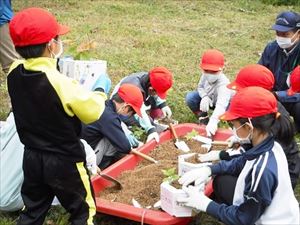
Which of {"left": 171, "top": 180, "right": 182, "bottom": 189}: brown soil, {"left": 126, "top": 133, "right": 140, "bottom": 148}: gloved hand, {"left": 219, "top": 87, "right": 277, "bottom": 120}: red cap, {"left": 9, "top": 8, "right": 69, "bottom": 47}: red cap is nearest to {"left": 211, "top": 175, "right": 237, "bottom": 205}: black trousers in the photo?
{"left": 171, "top": 180, "right": 182, "bottom": 189}: brown soil

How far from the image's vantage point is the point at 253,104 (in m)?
2.73

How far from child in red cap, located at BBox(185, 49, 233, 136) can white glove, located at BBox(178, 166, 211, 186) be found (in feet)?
3.95

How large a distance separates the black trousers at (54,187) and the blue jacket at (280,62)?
2.50 m

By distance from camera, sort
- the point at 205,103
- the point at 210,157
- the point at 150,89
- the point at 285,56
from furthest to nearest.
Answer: the point at 205,103 → the point at 285,56 → the point at 150,89 → the point at 210,157

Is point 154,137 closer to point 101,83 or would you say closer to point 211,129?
point 211,129

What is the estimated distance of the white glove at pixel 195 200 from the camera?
3.05 metres

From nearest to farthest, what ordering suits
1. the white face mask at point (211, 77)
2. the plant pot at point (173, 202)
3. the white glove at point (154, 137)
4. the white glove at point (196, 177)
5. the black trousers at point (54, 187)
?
1. the black trousers at point (54, 187)
2. the plant pot at point (173, 202)
3. the white glove at point (196, 177)
4. the white glove at point (154, 137)
5. the white face mask at point (211, 77)

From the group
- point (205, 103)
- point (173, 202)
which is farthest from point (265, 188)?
point (205, 103)

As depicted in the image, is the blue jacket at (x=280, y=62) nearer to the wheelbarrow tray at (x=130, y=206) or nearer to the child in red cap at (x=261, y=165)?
the wheelbarrow tray at (x=130, y=206)

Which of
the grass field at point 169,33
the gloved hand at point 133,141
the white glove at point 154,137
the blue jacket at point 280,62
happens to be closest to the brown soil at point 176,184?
the gloved hand at point 133,141

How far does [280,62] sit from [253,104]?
7.45 ft

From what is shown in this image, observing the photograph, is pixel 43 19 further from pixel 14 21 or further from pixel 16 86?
pixel 16 86

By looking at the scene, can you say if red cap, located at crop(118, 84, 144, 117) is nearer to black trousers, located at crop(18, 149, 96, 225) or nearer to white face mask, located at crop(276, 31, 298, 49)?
black trousers, located at crop(18, 149, 96, 225)

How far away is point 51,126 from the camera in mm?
2805
